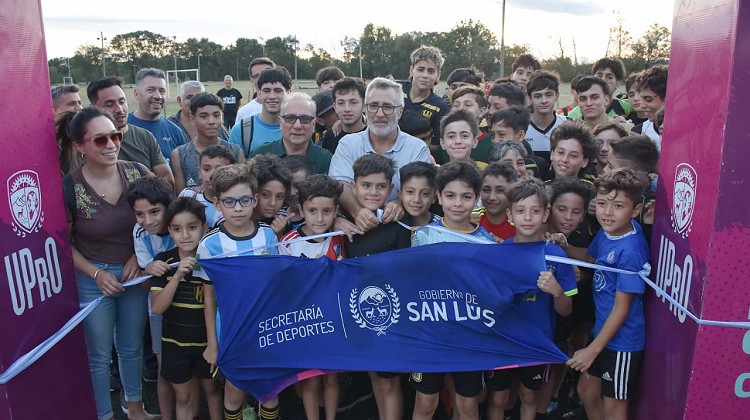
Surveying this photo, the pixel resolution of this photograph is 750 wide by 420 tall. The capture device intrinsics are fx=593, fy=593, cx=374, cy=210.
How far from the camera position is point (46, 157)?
11.6 feet

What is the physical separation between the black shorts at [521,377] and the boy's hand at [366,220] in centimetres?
Result: 120

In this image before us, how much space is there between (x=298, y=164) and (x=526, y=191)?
5.94 ft

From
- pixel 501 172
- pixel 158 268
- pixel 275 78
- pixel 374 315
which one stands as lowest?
pixel 374 315

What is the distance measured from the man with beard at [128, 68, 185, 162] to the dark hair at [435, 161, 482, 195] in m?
3.50

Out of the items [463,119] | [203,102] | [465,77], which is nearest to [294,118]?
[203,102]

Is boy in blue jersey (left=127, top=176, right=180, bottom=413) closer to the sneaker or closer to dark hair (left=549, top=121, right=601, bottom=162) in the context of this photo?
the sneaker

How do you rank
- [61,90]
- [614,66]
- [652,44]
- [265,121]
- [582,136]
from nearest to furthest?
[582,136], [61,90], [265,121], [614,66], [652,44]

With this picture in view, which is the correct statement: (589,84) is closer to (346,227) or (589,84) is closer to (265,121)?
(265,121)

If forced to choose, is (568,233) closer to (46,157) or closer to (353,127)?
(353,127)

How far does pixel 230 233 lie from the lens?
3.84 metres

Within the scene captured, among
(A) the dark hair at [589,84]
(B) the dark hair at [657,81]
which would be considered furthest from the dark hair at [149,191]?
(B) the dark hair at [657,81]

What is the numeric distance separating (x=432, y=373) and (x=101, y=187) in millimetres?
2511

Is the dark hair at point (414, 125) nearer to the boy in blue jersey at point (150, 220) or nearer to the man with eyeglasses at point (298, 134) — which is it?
the man with eyeglasses at point (298, 134)

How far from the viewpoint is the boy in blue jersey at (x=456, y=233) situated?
371cm
